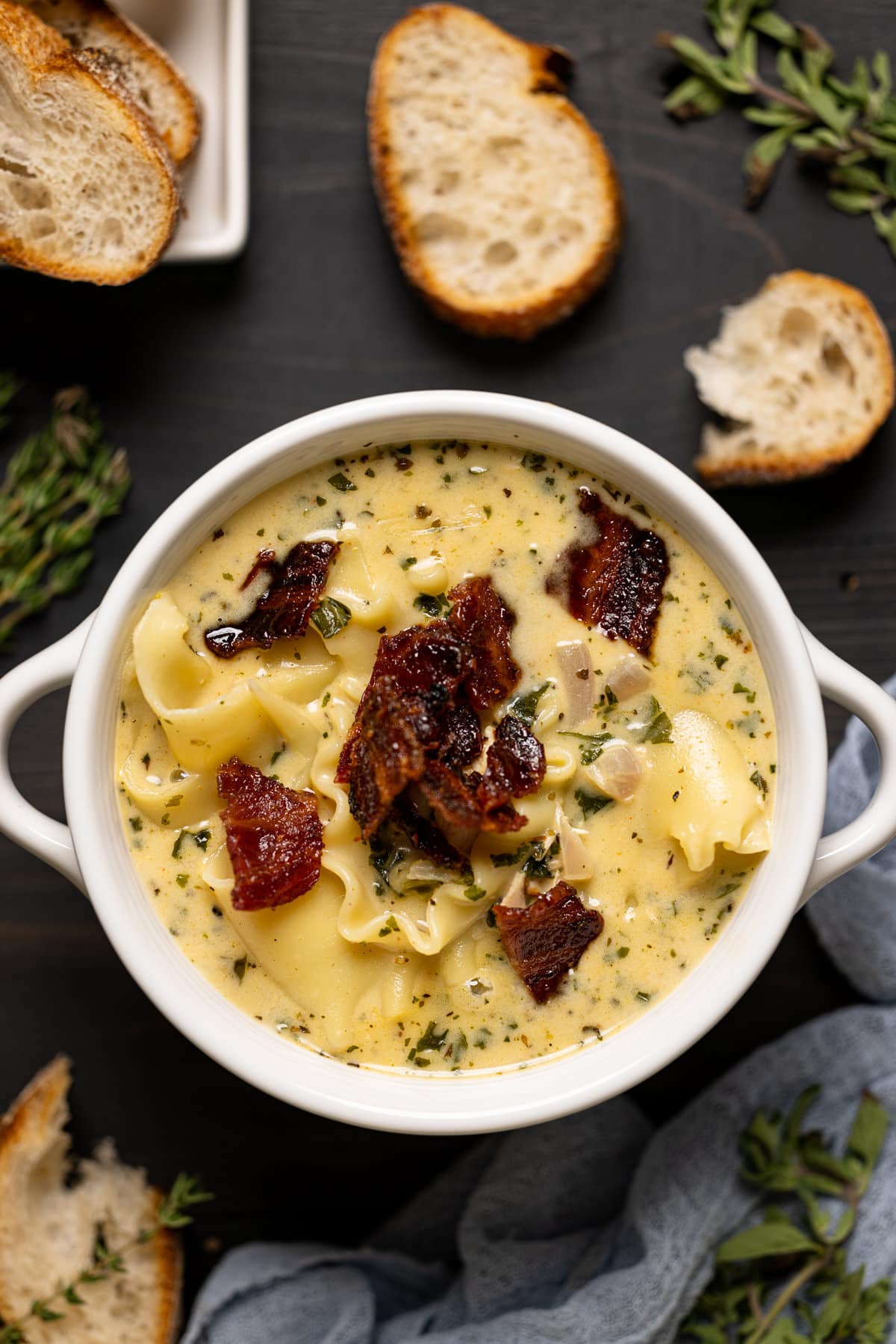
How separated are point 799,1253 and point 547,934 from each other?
178 centimetres

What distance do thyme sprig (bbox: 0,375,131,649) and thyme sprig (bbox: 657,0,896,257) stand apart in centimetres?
203

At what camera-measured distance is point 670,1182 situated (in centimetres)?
376

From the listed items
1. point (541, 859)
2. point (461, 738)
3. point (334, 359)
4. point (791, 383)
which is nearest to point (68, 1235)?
point (541, 859)

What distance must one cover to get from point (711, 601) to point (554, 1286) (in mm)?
2257

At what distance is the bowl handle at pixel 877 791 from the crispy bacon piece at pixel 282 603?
1125 millimetres

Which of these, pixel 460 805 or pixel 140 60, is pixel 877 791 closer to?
pixel 460 805

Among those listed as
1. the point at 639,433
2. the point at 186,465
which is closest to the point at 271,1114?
the point at 186,465

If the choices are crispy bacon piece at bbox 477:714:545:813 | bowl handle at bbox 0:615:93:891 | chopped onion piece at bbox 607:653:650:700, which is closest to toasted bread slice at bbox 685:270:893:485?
chopped onion piece at bbox 607:653:650:700

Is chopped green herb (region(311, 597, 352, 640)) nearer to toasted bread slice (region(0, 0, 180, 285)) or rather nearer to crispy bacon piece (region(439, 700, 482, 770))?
crispy bacon piece (region(439, 700, 482, 770))

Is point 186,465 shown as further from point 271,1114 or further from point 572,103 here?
point 271,1114

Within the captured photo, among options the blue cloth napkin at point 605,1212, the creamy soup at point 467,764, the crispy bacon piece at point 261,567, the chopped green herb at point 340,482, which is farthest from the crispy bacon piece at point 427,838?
the blue cloth napkin at point 605,1212

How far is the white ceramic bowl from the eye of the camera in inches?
109

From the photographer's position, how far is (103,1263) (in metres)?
3.72

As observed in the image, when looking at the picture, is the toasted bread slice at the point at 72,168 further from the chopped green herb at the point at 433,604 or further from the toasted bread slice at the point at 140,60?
the chopped green herb at the point at 433,604
